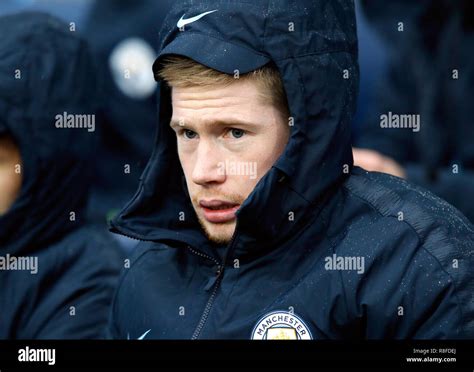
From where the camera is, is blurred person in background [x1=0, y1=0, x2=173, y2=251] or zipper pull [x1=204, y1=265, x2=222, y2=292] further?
blurred person in background [x1=0, y1=0, x2=173, y2=251]

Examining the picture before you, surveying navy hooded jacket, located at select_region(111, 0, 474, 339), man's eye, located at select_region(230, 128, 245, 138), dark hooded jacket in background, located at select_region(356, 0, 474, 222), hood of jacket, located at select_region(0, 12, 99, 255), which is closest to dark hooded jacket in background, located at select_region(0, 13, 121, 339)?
hood of jacket, located at select_region(0, 12, 99, 255)

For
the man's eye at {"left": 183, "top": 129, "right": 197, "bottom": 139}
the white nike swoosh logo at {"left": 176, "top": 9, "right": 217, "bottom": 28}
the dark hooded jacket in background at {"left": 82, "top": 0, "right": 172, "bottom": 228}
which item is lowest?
the dark hooded jacket in background at {"left": 82, "top": 0, "right": 172, "bottom": 228}

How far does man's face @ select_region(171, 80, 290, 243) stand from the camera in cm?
294

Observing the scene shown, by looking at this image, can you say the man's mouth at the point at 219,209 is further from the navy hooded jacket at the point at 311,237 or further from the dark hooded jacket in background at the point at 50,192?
the dark hooded jacket in background at the point at 50,192

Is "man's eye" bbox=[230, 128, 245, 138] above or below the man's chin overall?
above

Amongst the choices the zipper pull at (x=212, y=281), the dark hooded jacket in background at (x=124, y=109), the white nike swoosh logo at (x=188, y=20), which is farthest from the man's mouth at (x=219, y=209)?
the dark hooded jacket in background at (x=124, y=109)

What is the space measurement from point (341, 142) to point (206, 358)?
687 millimetres

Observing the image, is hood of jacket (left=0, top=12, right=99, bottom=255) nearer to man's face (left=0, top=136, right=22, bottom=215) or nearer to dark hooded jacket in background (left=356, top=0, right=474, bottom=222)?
man's face (left=0, top=136, right=22, bottom=215)

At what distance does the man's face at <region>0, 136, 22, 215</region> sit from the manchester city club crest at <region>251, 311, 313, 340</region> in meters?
1.48

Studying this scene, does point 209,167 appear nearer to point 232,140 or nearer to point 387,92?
point 232,140

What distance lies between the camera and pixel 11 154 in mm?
4020

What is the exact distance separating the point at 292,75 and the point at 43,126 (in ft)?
4.61

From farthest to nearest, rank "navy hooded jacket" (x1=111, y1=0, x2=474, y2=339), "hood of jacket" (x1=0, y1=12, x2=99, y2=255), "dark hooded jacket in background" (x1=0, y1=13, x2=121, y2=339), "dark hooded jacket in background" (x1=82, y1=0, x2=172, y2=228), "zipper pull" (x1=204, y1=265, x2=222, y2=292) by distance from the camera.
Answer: "dark hooded jacket in background" (x1=82, y1=0, x2=172, y2=228) < "hood of jacket" (x1=0, y1=12, x2=99, y2=255) < "dark hooded jacket in background" (x1=0, y1=13, x2=121, y2=339) < "zipper pull" (x1=204, y1=265, x2=222, y2=292) < "navy hooded jacket" (x1=111, y1=0, x2=474, y2=339)

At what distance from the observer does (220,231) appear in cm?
303
